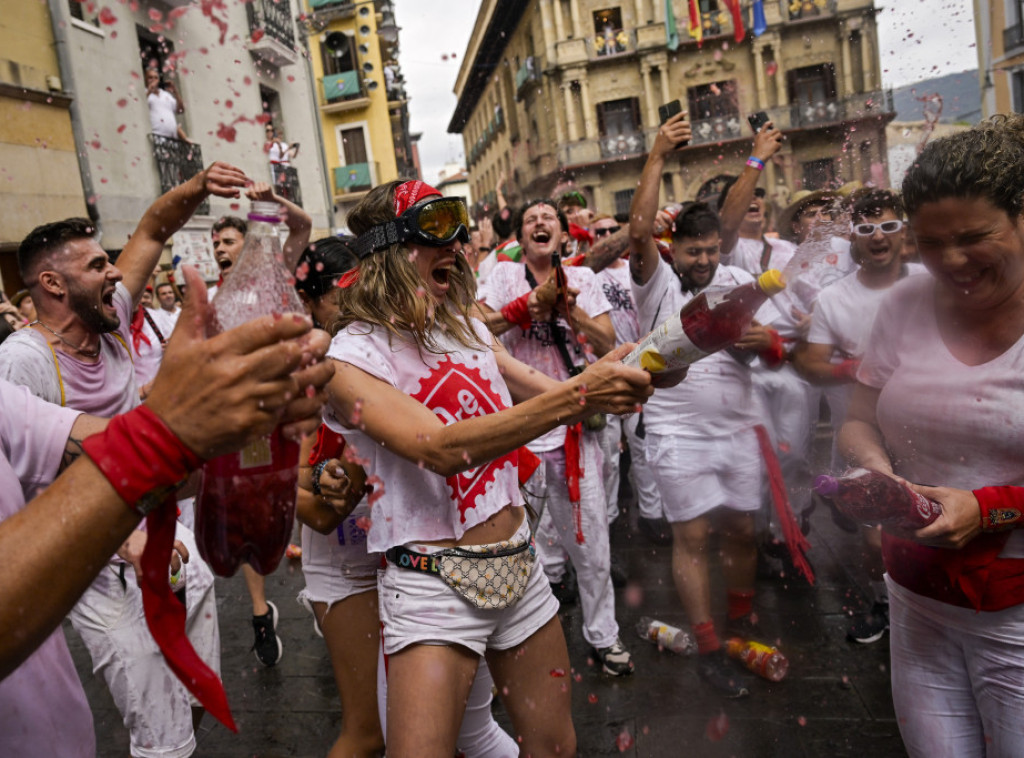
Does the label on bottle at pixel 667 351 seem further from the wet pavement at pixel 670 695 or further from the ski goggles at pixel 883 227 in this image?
the ski goggles at pixel 883 227

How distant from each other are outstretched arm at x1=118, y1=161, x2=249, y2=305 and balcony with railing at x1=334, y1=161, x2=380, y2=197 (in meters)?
25.1

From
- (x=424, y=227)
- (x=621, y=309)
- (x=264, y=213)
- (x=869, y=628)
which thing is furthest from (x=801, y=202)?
(x=264, y=213)

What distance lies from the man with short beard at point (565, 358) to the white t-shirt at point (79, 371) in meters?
1.78

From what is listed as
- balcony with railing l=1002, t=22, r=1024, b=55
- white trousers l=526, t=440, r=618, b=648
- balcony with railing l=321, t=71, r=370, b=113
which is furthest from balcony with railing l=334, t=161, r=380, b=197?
white trousers l=526, t=440, r=618, b=648

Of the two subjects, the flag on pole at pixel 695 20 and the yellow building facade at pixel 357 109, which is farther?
the yellow building facade at pixel 357 109

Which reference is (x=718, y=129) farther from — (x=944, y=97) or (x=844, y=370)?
(x=844, y=370)

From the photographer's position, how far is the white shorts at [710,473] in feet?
12.1

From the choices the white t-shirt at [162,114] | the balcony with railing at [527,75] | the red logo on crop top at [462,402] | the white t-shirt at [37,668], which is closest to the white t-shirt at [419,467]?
the red logo on crop top at [462,402]

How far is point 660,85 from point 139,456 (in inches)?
1051

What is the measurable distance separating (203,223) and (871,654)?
34.9 ft

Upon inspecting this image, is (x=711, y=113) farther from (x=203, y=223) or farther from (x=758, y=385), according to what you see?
(x=758, y=385)

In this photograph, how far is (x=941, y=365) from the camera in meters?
1.86

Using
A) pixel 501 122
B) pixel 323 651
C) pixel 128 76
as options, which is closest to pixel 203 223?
pixel 128 76

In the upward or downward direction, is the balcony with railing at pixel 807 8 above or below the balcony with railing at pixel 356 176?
above
